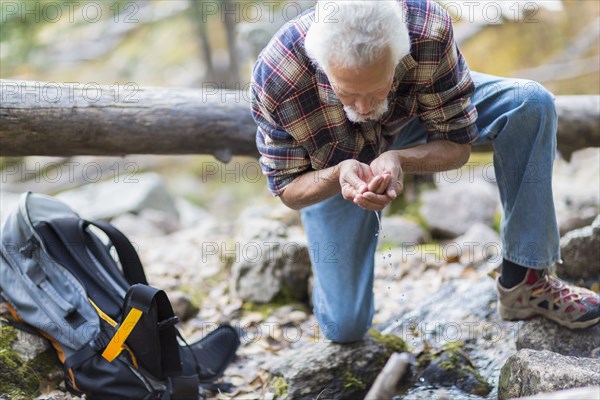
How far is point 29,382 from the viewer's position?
2.84 m

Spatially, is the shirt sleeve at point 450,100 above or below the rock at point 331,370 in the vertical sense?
above

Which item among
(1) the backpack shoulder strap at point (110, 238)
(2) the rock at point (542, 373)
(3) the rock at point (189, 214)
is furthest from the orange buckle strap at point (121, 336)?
(3) the rock at point (189, 214)

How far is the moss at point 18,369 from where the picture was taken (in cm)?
277

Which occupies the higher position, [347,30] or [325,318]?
[347,30]

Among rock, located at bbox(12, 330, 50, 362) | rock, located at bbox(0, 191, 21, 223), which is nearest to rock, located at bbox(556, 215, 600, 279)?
rock, located at bbox(12, 330, 50, 362)

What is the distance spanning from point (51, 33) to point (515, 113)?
7113mm

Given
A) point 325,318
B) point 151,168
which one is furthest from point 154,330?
point 151,168

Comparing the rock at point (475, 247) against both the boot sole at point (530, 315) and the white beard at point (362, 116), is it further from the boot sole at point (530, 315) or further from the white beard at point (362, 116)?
the white beard at point (362, 116)

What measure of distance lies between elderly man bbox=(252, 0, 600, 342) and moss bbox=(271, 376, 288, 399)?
1.02ft

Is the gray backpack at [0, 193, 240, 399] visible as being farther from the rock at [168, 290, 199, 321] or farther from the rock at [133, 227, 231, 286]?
the rock at [133, 227, 231, 286]

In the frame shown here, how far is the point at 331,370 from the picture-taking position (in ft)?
9.71

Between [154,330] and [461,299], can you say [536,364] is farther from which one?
[154,330]

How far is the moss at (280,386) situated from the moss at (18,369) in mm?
974

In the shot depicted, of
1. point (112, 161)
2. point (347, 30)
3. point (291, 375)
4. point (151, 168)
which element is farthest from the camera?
point (151, 168)
